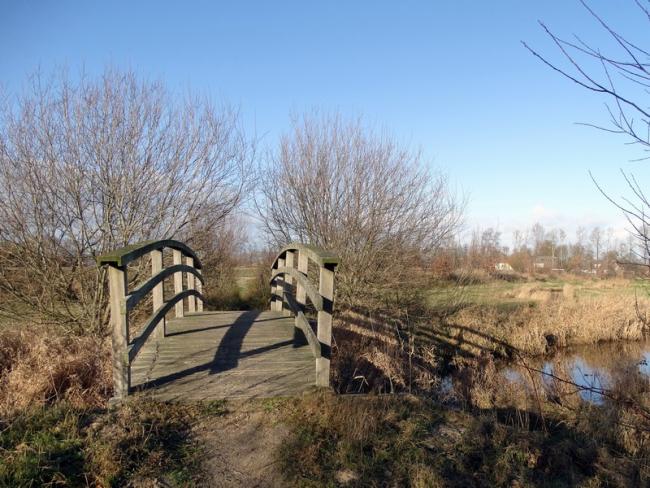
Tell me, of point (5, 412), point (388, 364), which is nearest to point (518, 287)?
point (388, 364)

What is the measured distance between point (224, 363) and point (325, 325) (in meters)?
1.29

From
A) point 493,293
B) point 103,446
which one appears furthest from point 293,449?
point 493,293

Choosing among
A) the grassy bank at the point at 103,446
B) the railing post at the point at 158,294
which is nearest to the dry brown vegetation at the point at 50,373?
the grassy bank at the point at 103,446

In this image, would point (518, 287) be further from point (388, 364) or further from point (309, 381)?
point (309, 381)

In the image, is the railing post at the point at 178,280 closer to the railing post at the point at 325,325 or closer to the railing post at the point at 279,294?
the railing post at the point at 279,294

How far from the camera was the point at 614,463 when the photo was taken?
411 cm

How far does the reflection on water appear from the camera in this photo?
8.31 metres

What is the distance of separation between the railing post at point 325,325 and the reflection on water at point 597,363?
4.84 metres

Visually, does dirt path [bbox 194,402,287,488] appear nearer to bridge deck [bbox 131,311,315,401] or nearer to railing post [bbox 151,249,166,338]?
bridge deck [bbox 131,311,315,401]

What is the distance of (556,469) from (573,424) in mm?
2112

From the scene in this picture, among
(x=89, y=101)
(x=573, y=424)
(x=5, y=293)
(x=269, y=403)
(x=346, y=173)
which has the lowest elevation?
(x=573, y=424)

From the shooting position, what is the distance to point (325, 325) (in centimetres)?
443

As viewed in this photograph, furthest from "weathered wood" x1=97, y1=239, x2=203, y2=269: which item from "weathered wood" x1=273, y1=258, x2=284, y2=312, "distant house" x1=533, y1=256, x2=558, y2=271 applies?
"distant house" x1=533, y1=256, x2=558, y2=271

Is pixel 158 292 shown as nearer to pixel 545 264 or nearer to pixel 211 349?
pixel 211 349
